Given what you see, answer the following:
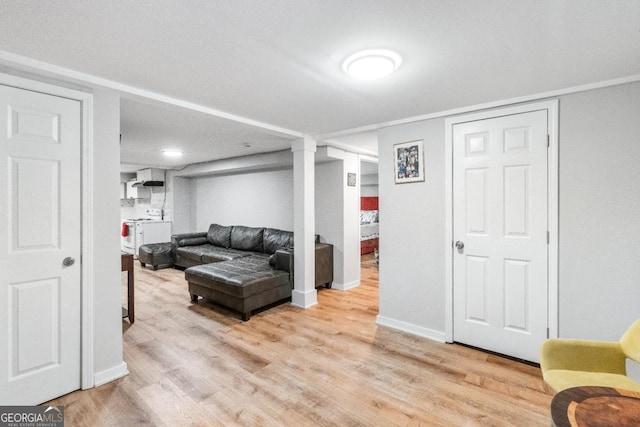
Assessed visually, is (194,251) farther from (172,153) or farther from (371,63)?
(371,63)

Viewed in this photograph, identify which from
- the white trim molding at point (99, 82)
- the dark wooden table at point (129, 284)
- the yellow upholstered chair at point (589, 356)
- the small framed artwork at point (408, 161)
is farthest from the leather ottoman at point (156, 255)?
the yellow upholstered chair at point (589, 356)

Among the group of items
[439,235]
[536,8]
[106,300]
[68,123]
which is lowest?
[106,300]

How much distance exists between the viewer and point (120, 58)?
1.85m

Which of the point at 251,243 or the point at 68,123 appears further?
the point at 251,243

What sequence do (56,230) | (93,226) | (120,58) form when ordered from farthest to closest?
(93,226), (56,230), (120,58)

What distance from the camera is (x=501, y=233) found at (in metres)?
2.66

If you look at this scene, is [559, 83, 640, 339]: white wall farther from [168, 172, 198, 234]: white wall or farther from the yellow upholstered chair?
[168, 172, 198, 234]: white wall

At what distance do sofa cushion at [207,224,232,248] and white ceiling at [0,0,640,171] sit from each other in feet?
12.0

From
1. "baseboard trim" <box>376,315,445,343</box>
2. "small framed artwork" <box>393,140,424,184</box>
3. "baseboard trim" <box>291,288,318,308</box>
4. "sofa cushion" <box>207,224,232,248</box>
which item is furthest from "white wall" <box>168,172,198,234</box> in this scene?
"small framed artwork" <box>393,140,424,184</box>

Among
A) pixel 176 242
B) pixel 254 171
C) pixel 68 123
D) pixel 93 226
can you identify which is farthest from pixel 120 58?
pixel 176 242

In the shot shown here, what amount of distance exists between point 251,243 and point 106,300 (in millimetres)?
3343

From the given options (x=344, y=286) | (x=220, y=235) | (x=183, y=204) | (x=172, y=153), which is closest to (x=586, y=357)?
(x=344, y=286)

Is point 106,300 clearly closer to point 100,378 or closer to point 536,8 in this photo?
point 100,378

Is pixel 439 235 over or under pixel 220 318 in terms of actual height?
over
